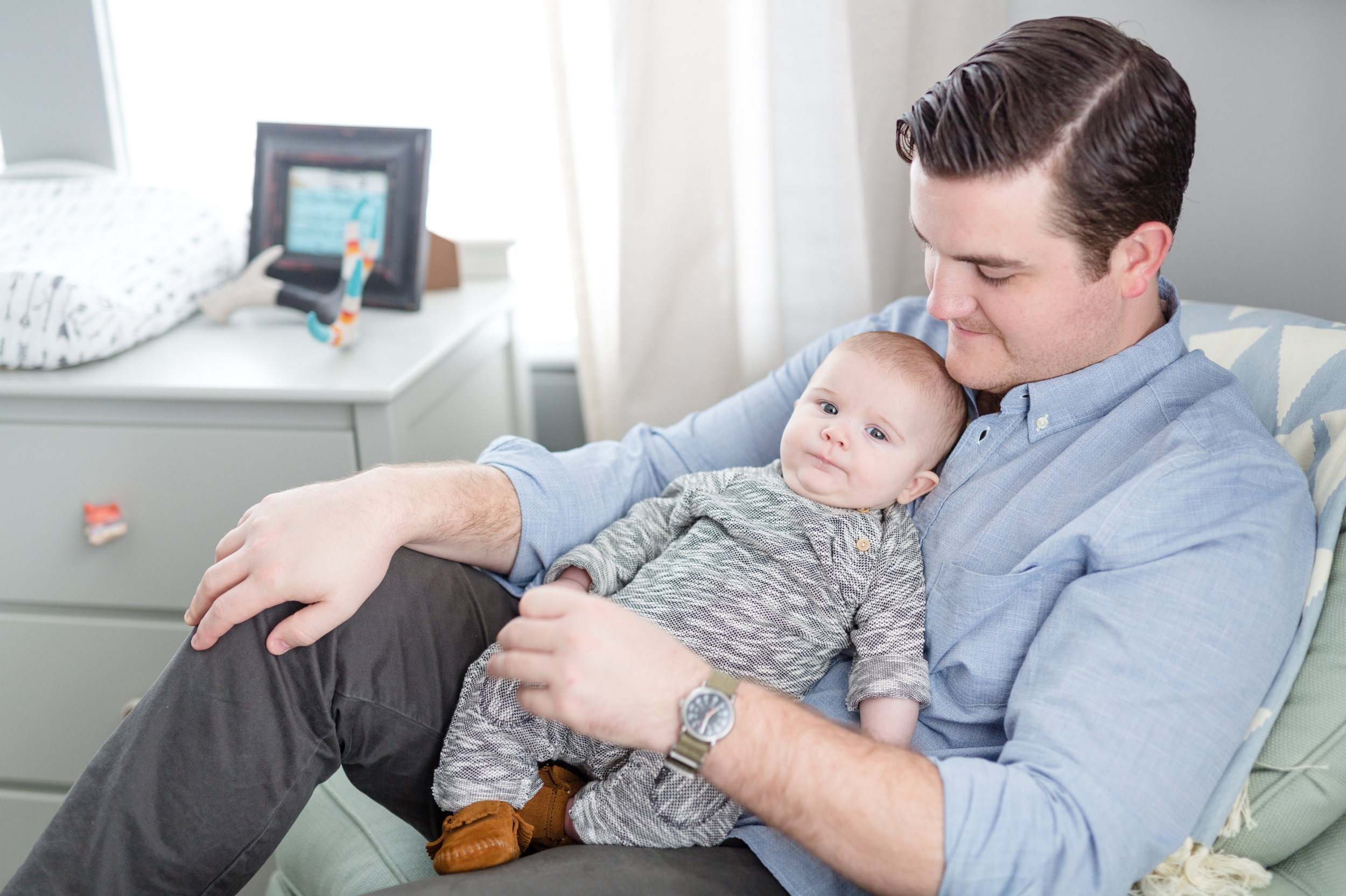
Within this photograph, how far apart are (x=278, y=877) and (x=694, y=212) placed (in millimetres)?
1181

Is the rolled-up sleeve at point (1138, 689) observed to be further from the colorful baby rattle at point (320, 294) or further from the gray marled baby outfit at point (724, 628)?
the colorful baby rattle at point (320, 294)

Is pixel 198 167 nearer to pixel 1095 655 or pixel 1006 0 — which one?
pixel 1006 0

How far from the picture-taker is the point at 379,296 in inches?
71.7

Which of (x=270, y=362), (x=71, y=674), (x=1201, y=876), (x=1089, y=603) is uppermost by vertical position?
(x=270, y=362)

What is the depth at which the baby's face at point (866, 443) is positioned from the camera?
1.15 metres

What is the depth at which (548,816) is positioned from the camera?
104 centimetres

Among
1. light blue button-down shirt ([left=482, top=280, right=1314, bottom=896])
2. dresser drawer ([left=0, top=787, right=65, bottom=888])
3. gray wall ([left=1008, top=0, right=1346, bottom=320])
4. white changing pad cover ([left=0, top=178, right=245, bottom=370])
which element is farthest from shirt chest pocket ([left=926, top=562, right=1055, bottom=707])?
dresser drawer ([left=0, top=787, right=65, bottom=888])

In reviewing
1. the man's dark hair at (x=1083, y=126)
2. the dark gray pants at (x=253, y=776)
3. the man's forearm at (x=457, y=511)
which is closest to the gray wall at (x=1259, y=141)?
the man's dark hair at (x=1083, y=126)

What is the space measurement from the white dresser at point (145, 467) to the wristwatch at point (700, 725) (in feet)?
2.53

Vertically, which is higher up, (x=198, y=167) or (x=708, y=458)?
(x=198, y=167)

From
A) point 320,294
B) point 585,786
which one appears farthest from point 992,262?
point 320,294

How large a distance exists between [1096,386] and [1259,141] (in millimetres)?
777

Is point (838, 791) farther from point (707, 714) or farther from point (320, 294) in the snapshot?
point (320, 294)

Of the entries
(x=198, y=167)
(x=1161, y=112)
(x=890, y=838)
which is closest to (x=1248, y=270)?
(x=1161, y=112)
